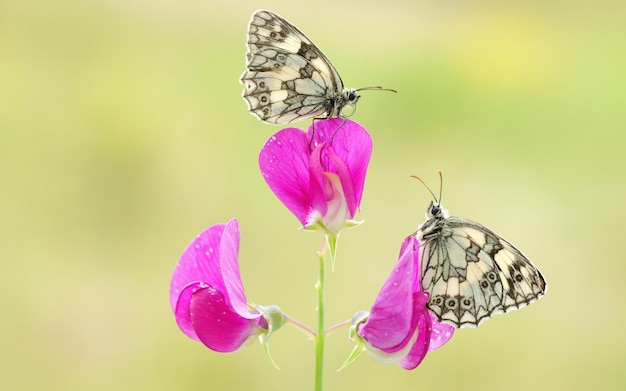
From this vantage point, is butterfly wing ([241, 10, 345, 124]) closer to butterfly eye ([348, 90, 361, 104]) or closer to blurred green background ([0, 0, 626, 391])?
butterfly eye ([348, 90, 361, 104])

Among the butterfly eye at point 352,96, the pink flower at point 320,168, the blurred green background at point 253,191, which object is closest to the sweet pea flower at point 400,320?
the pink flower at point 320,168

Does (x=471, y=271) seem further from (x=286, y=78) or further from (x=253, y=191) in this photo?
(x=253, y=191)

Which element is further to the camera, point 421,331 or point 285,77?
point 285,77

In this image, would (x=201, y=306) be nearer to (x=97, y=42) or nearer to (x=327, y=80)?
(x=327, y=80)

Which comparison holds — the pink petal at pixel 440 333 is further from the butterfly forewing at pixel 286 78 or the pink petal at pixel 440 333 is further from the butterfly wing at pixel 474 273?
the butterfly forewing at pixel 286 78

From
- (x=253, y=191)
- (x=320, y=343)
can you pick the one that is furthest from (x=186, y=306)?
(x=253, y=191)

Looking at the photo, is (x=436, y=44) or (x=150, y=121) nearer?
(x=150, y=121)

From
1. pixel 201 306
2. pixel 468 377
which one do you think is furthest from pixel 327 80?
pixel 468 377

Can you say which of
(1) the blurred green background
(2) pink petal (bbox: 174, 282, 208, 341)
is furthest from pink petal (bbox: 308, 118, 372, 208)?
(1) the blurred green background
